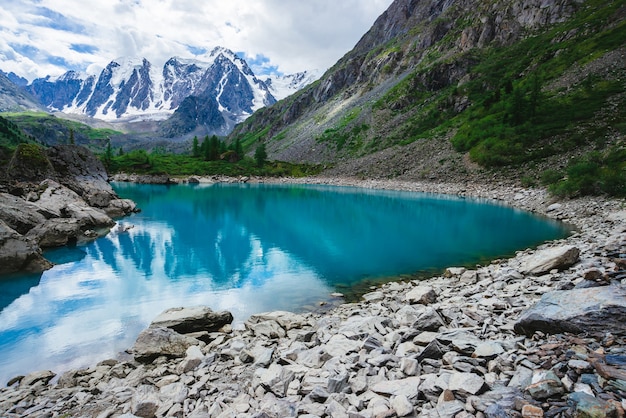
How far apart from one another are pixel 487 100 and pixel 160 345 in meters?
98.0

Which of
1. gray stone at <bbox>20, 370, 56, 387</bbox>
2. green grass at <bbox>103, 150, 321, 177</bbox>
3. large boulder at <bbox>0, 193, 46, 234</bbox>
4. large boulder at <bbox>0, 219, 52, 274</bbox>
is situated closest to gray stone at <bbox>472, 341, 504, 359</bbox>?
gray stone at <bbox>20, 370, 56, 387</bbox>

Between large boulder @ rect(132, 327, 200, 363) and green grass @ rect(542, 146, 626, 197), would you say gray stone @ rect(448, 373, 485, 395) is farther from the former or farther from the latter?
green grass @ rect(542, 146, 626, 197)

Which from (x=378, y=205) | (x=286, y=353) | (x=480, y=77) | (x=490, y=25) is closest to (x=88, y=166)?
(x=378, y=205)

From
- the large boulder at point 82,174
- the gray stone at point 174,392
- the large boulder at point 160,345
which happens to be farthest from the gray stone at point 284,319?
the large boulder at point 82,174

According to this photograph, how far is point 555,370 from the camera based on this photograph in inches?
234

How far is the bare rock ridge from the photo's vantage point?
2336 cm

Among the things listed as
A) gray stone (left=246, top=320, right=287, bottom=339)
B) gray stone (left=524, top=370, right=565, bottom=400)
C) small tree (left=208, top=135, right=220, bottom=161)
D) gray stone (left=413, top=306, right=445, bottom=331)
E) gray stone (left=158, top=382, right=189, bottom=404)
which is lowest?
gray stone (left=246, top=320, right=287, bottom=339)

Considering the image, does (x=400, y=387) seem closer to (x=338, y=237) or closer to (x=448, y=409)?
(x=448, y=409)

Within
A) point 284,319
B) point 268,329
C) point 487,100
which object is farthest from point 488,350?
point 487,100

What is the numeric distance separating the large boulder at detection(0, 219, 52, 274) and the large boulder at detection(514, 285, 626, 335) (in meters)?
29.0

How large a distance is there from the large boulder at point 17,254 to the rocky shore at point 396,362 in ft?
49.4

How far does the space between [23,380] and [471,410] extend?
13.7 metres

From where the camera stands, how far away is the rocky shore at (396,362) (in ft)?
19.3

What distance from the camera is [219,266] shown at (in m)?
25.6
